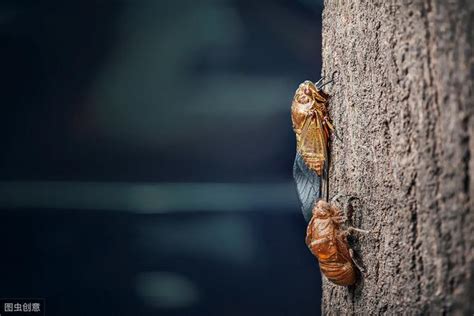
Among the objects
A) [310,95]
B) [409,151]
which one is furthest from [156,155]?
[409,151]

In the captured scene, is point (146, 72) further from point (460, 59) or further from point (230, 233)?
point (460, 59)

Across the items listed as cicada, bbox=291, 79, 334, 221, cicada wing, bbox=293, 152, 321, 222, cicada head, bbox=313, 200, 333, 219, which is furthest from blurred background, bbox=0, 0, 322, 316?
cicada head, bbox=313, 200, 333, 219

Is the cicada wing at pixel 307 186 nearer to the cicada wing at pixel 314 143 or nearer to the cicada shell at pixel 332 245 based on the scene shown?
the cicada wing at pixel 314 143

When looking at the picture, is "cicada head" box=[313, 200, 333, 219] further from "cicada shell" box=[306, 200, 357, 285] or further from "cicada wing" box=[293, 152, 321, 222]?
"cicada wing" box=[293, 152, 321, 222]

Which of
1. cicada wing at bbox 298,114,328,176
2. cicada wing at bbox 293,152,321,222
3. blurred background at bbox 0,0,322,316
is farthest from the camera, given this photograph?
blurred background at bbox 0,0,322,316

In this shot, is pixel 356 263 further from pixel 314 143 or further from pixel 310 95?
pixel 310 95

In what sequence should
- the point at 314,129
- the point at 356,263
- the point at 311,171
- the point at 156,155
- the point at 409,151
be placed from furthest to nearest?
the point at 156,155, the point at 311,171, the point at 314,129, the point at 356,263, the point at 409,151
